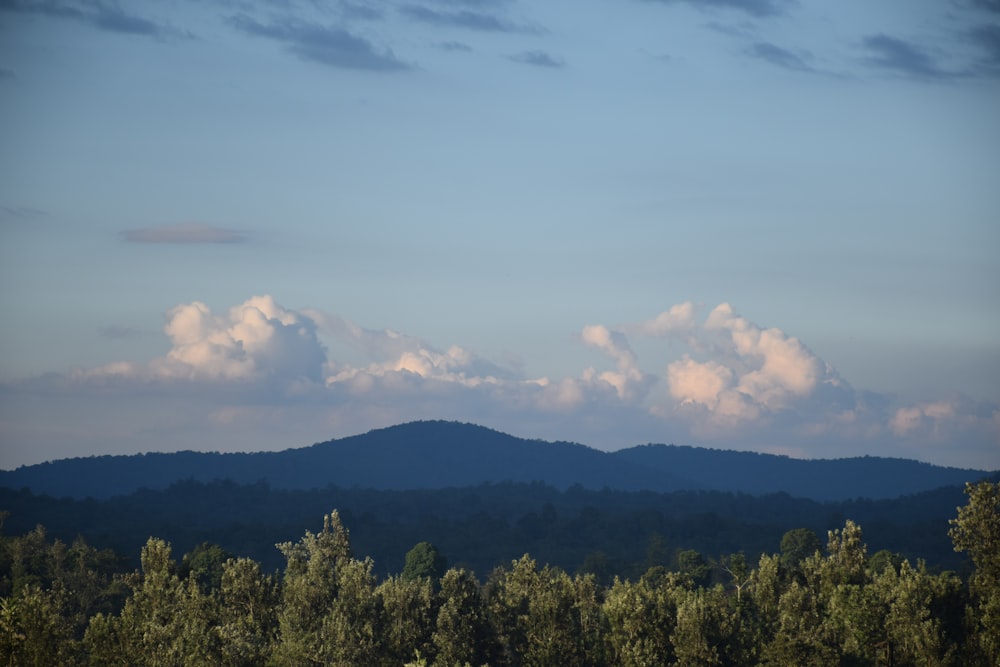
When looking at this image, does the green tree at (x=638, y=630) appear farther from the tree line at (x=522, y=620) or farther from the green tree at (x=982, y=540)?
the green tree at (x=982, y=540)

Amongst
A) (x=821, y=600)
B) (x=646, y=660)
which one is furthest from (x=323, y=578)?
(x=821, y=600)

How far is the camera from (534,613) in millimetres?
104562

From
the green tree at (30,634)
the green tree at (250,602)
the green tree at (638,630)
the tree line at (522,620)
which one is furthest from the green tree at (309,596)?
the green tree at (638,630)

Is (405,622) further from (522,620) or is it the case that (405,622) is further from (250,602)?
(250,602)

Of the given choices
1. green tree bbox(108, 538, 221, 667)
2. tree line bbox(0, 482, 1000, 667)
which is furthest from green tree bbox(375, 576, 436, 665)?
green tree bbox(108, 538, 221, 667)

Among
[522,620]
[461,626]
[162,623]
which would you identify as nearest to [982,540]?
[522,620]

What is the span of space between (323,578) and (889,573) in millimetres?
48664

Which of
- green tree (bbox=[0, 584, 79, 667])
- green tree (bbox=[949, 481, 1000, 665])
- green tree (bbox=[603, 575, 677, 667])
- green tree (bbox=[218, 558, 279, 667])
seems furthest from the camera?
green tree (bbox=[949, 481, 1000, 665])

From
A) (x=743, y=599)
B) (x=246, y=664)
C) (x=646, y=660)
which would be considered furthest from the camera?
(x=743, y=599)

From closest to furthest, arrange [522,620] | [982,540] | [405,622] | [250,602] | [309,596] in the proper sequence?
[309,596]
[405,622]
[982,540]
[250,602]
[522,620]

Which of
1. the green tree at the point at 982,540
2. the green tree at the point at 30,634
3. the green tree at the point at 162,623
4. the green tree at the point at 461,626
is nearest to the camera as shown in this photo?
the green tree at the point at 30,634

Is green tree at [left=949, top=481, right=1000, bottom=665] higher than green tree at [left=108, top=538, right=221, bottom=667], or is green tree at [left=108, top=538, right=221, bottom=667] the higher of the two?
green tree at [left=949, top=481, right=1000, bottom=665]

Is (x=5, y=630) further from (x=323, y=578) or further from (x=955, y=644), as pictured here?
(x=955, y=644)

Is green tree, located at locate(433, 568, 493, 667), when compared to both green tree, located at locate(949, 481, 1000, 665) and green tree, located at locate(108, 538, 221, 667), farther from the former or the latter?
green tree, located at locate(949, 481, 1000, 665)
